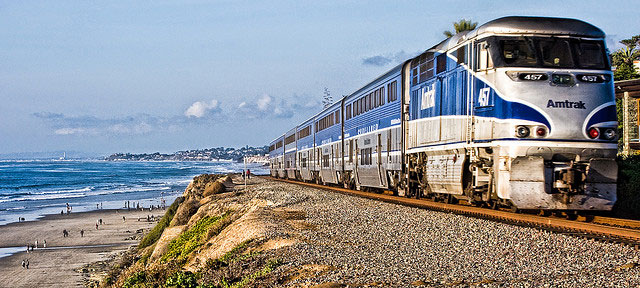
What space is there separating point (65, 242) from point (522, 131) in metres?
44.4

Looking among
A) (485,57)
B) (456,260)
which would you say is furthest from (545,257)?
(485,57)

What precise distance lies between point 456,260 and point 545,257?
3.99 ft

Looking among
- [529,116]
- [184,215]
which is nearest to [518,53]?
[529,116]

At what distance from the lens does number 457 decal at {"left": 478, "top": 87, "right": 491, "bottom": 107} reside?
13.7 metres

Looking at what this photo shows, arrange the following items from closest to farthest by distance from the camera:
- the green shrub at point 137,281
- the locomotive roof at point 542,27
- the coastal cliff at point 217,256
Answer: the coastal cliff at point 217,256, the locomotive roof at point 542,27, the green shrub at point 137,281

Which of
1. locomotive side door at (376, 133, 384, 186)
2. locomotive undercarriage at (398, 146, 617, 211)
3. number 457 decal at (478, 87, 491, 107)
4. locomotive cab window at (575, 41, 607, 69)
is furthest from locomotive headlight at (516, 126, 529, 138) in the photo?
locomotive side door at (376, 133, 384, 186)

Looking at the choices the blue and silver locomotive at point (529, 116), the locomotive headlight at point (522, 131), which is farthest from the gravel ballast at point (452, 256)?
the locomotive headlight at point (522, 131)

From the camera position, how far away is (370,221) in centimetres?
1541

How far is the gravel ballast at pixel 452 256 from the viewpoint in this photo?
8109mm

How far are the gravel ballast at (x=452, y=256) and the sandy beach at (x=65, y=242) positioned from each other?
24232 mm

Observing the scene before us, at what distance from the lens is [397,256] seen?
10.2 meters

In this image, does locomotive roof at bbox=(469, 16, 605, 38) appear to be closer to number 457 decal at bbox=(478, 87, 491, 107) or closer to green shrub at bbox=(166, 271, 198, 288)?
number 457 decal at bbox=(478, 87, 491, 107)

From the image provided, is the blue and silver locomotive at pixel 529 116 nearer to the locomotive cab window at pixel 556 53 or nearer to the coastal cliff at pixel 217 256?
the locomotive cab window at pixel 556 53

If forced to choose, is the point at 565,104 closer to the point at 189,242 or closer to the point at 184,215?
the point at 189,242
